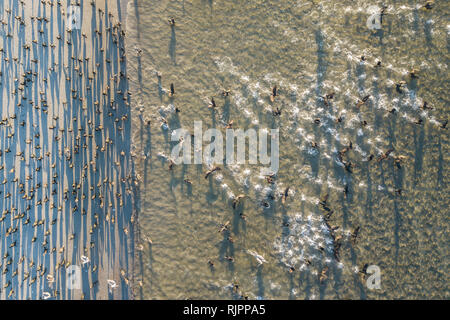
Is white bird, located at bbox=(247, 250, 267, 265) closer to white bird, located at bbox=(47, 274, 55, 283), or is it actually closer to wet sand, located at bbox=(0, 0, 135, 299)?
wet sand, located at bbox=(0, 0, 135, 299)

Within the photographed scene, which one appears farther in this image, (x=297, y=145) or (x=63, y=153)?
(x=63, y=153)

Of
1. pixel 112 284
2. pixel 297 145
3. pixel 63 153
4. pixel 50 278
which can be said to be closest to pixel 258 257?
pixel 297 145

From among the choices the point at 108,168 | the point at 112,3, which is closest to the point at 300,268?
the point at 108,168

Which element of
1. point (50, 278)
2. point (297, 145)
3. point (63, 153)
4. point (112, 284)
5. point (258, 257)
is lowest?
point (112, 284)

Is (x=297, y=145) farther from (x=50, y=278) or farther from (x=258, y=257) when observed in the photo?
(x=50, y=278)

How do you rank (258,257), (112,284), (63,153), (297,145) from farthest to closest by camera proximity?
(63,153) < (297,145) < (112,284) < (258,257)

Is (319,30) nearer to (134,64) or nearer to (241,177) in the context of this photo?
(241,177)

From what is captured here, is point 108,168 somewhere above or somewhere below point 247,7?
below

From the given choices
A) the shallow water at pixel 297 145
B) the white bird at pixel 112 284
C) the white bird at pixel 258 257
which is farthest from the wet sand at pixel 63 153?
the white bird at pixel 258 257
